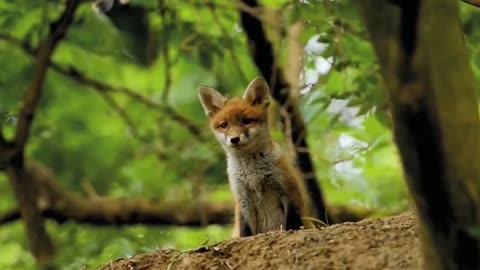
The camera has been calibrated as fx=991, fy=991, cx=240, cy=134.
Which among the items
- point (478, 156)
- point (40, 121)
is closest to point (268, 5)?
point (40, 121)

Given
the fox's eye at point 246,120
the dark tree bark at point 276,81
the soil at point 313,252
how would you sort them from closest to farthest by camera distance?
the soil at point 313,252 → the fox's eye at point 246,120 → the dark tree bark at point 276,81

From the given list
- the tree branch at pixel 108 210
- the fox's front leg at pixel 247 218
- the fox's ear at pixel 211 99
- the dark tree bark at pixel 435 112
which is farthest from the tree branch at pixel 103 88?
the dark tree bark at pixel 435 112

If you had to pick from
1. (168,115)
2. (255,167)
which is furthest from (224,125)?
(168,115)

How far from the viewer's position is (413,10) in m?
3.10

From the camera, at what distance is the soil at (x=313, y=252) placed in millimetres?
5137

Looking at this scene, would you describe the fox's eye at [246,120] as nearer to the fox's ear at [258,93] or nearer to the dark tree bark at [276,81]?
the fox's ear at [258,93]

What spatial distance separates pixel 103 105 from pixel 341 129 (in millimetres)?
5943

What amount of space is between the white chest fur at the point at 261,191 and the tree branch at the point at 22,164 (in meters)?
2.78

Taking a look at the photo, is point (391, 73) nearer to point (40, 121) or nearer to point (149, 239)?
point (149, 239)

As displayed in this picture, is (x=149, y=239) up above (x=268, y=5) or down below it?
below

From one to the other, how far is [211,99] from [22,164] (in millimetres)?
2335

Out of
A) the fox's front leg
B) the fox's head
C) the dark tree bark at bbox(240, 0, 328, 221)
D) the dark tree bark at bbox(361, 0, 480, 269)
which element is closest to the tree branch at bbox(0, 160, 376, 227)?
the dark tree bark at bbox(240, 0, 328, 221)

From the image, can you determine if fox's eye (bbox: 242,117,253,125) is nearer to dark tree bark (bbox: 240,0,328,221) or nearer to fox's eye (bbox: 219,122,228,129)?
fox's eye (bbox: 219,122,228,129)

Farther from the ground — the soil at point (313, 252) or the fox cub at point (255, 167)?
the fox cub at point (255, 167)
